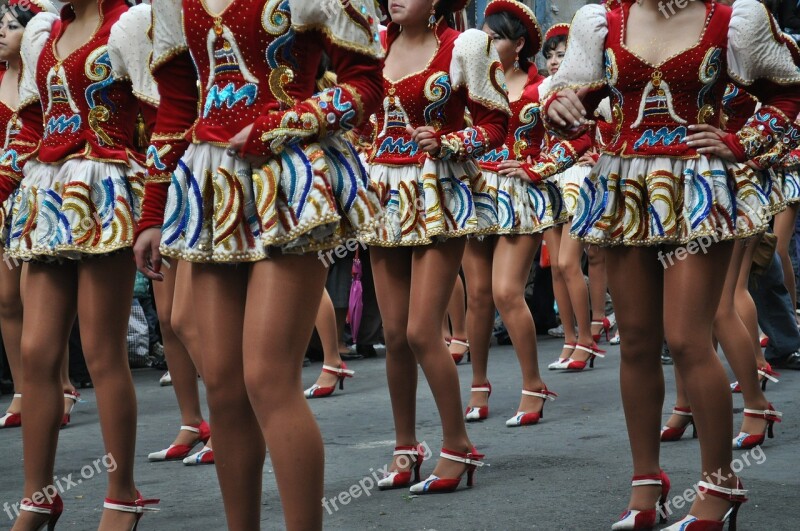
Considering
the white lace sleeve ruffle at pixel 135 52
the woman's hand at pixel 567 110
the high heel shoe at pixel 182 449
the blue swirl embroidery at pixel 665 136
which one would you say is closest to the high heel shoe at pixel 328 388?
Answer: the high heel shoe at pixel 182 449

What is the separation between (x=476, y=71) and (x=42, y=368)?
7.33 ft

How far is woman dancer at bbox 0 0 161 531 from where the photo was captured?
14.0 feet

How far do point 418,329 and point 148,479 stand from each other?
1.51 metres

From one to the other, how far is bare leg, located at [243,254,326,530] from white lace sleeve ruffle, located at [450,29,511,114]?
7.54 ft

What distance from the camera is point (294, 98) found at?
3.32m

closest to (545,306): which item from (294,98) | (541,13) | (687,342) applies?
(541,13)

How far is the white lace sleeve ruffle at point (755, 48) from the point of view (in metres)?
4.09

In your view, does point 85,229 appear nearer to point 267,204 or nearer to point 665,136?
point 267,204

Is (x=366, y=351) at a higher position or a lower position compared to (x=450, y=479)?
lower

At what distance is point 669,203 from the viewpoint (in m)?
4.13

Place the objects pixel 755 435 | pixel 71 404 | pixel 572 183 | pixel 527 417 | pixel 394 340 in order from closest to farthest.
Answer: pixel 394 340
pixel 755 435
pixel 527 417
pixel 71 404
pixel 572 183

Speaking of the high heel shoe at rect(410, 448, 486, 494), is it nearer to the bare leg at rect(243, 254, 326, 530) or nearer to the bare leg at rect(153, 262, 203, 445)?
the bare leg at rect(153, 262, 203, 445)

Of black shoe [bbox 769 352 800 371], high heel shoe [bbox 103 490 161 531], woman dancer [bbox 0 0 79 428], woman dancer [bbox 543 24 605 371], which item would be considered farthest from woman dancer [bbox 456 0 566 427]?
Answer: high heel shoe [bbox 103 490 161 531]

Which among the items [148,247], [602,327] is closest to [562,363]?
[602,327]
